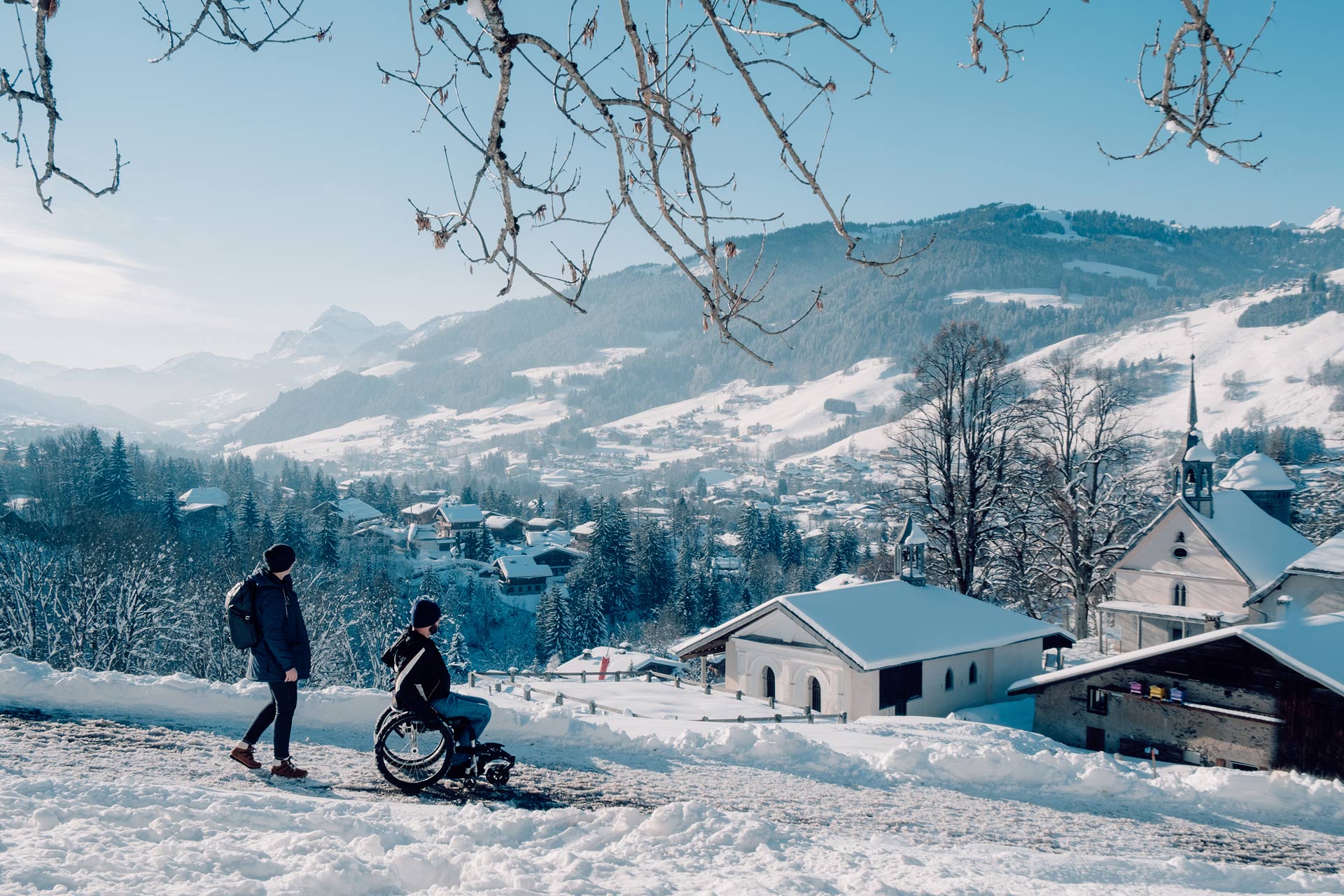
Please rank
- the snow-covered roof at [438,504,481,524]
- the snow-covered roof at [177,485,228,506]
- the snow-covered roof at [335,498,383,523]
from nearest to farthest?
the snow-covered roof at [177,485,228,506]
the snow-covered roof at [335,498,383,523]
the snow-covered roof at [438,504,481,524]

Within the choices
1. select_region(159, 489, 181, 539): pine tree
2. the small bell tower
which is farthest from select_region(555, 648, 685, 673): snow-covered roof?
select_region(159, 489, 181, 539): pine tree

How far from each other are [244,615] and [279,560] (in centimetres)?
45

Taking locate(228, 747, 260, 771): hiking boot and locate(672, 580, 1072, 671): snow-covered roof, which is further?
locate(672, 580, 1072, 671): snow-covered roof

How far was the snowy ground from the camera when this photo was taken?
423cm

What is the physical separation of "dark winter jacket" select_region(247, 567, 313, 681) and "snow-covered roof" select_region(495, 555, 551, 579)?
214 ft

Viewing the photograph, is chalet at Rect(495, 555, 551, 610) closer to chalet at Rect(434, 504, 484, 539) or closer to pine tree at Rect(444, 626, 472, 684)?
pine tree at Rect(444, 626, 472, 684)

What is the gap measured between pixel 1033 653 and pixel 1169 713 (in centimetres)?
745

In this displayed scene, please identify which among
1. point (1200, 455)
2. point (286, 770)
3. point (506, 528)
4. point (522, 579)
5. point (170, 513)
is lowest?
point (522, 579)

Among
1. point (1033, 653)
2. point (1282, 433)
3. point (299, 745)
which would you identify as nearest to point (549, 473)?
point (1282, 433)

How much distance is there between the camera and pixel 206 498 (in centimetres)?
8294

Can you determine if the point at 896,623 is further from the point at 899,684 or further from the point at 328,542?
the point at 328,542

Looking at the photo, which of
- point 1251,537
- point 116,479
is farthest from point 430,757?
point 116,479

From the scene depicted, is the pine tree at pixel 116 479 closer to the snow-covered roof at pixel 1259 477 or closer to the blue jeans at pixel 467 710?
the blue jeans at pixel 467 710

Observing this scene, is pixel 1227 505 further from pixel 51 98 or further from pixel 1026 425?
pixel 51 98
